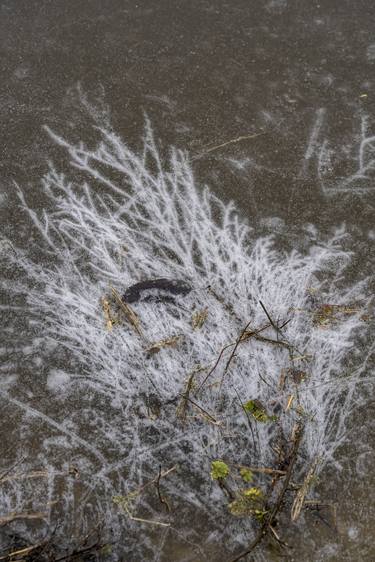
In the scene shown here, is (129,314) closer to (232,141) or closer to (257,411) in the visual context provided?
(257,411)

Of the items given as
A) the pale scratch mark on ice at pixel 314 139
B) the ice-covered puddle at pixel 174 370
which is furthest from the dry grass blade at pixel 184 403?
the pale scratch mark on ice at pixel 314 139

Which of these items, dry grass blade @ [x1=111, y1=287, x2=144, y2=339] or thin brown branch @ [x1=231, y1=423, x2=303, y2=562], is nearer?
thin brown branch @ [x1=231, y1=423, x2=303, y2=562]

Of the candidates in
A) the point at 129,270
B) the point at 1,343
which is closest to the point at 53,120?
the point at 129,270

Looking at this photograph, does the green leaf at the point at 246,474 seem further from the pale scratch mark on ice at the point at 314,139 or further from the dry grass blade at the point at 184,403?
the pale scratch mark on ice at the point at 314,139

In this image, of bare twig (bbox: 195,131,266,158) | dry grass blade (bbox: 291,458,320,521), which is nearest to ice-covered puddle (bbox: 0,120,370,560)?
dry grass blade (bbox: 291,458,320,521)

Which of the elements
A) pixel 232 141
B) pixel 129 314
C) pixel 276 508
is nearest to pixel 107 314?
pixel 129 314

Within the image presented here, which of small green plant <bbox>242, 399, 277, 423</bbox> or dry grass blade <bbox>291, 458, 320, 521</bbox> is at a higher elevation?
small green plant <bbox>242, 399, 277, 423</bbox>

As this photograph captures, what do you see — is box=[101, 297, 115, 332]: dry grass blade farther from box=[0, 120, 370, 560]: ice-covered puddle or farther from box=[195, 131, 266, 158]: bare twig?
box=[195, 131, 266, 158]: bare twig
